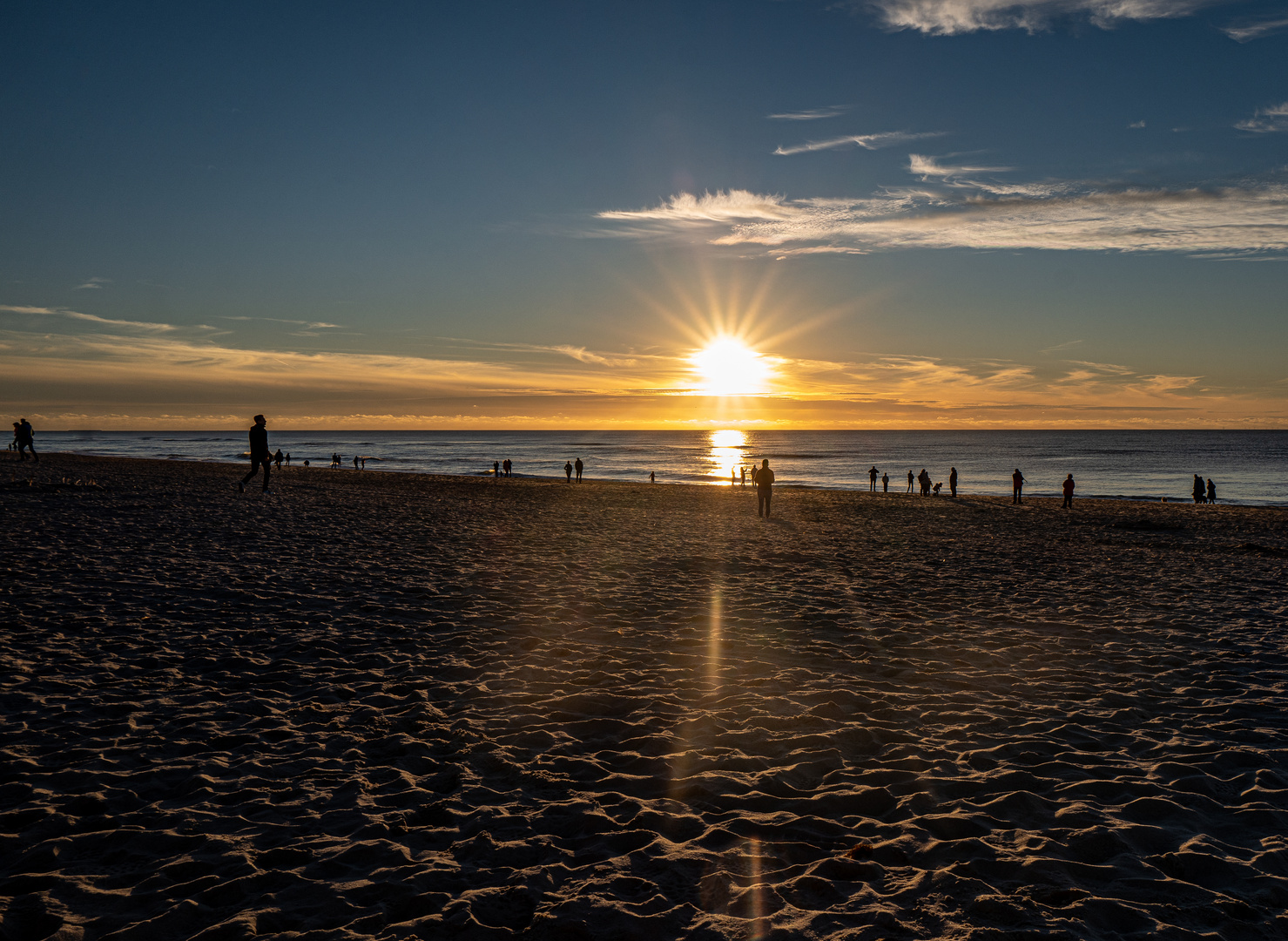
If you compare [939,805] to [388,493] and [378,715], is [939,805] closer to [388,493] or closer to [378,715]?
[378,715]

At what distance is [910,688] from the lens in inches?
284

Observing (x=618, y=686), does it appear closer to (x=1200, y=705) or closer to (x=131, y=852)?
(x=131, y=852)

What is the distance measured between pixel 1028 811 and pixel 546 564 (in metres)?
10.3

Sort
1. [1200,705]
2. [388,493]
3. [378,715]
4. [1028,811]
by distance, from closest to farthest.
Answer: [1028,811]
[378,715]
[1200,705]
[388,493]

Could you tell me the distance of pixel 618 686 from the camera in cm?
716

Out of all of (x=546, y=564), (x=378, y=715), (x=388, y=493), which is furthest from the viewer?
(x=388, y=493)

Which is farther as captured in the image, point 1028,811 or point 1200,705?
point 1200,705

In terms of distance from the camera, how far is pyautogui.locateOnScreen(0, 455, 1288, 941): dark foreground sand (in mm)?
3775

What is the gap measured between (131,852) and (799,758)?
456cm

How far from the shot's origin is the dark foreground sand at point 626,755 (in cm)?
378

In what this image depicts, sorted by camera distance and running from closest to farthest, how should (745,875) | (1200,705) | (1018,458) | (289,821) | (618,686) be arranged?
(745,875), (289,821), (1200,705), (618,686), (1018,458)

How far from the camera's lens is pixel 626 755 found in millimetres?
5609

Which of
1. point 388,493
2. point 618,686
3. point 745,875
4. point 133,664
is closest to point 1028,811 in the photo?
point 745,875

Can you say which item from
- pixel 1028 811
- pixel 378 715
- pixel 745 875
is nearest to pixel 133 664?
pixel 378 715
